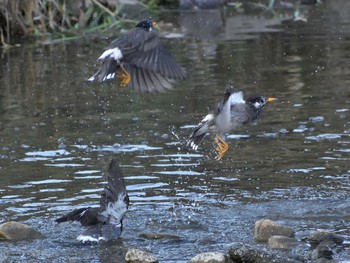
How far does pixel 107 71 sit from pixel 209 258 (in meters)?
2.83

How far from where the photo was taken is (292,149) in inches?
365

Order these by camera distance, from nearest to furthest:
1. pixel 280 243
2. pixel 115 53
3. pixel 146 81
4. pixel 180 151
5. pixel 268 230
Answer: pixel 280 243 < pixel 268 230 < pixel 146 81 < pixel 115 53 < pixel 180 151

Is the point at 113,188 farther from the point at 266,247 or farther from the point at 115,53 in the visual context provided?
the point at 115,53

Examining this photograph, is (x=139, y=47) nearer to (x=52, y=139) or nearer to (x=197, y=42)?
(x=52, y=139)

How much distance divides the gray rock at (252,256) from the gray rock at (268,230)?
0.44 m

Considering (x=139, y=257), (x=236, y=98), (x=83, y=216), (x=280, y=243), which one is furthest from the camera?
(x=236, y=98)

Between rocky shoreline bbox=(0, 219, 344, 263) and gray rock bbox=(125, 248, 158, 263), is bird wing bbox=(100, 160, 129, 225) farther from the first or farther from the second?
gray rock bbox=(125, 248, 158, 263)

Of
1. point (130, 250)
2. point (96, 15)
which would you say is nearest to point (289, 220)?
point (130, 250)

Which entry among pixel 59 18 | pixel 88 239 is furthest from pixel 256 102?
pixel 59 18

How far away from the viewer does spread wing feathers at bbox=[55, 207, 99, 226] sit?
7148mm

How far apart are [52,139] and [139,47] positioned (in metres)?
1.99

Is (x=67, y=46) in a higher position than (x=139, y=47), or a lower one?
lower

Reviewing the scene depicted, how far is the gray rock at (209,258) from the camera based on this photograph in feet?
20.4

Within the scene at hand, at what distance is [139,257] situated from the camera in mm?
6398
